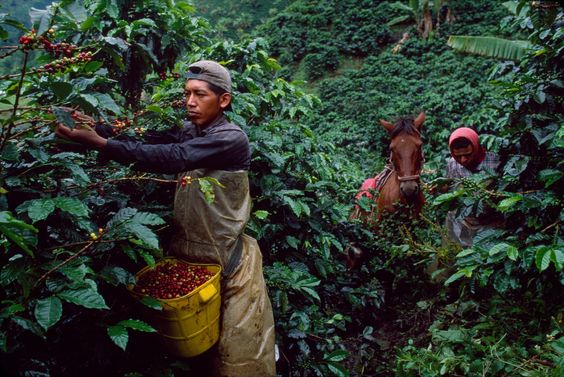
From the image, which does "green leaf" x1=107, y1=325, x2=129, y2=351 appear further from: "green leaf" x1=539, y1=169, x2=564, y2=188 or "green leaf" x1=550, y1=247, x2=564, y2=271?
"green leaf" x1=539, y1=169, x2=564, y2=188

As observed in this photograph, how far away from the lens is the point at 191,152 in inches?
86.7

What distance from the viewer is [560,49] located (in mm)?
3059

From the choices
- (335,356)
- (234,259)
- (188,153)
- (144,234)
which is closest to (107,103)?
(188,153)

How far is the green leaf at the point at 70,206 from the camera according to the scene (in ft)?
5.40

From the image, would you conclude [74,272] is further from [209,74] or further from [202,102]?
[209,74]

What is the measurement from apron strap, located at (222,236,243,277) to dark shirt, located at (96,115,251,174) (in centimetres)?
46

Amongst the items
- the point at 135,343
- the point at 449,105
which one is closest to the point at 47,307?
the point at 135,343

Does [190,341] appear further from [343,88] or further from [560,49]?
[343,88]

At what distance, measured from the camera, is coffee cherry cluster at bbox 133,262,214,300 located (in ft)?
6.78

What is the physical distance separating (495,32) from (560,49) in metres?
14.6

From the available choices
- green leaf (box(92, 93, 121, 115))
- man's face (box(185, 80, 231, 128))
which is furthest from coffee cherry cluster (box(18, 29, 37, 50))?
man's face (box(185, 80, 231, 128))

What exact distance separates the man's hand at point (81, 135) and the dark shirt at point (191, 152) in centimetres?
5

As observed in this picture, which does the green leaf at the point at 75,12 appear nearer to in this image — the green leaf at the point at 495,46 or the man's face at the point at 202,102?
the man's face at the point at 202,102

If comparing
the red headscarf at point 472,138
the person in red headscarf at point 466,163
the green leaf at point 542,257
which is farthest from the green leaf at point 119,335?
the red headscarf at point 472,138
